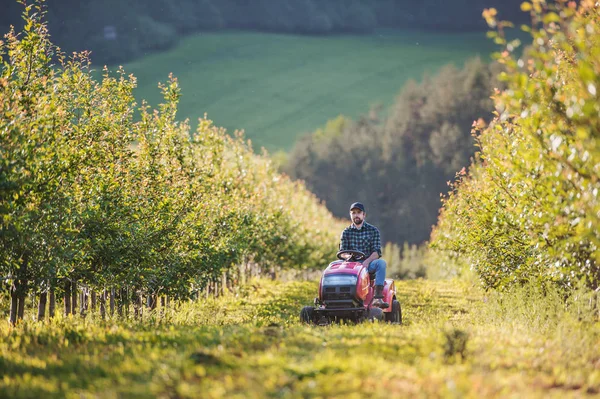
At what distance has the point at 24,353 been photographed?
27.1 ft

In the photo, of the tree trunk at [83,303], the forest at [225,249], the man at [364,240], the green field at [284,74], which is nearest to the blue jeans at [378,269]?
the man at [364,240]

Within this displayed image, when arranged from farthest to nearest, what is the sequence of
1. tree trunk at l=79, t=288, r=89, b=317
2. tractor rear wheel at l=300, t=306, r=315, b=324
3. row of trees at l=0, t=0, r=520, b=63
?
row of trees at l=0, t=0, r=520, b=63, tree trunk at l=79, t=288, r=89, b=317, tractor rear wheel at l=300, t=306, r=315, b=324

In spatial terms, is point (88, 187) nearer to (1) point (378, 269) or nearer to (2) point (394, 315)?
(1) point (378, 269)

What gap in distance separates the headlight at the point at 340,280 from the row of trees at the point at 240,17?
93.6 metres

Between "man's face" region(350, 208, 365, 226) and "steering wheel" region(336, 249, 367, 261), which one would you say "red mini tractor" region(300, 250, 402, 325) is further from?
"man's face" region(350, 208, 365, 226)

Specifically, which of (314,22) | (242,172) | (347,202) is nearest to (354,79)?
(314,22)

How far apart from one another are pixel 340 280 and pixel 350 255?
1068 millimetres

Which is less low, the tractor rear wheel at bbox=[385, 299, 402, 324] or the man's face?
the man's face

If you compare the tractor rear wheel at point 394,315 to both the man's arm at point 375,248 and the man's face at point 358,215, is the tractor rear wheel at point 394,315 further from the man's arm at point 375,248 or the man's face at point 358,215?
the man's face at point 358,215

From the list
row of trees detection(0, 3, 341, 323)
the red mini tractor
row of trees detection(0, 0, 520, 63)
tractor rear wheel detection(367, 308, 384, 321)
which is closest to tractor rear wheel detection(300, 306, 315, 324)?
the red mini tractor

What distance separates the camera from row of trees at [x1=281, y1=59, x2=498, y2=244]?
9056 cm

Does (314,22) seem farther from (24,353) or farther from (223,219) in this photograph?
(24,353)

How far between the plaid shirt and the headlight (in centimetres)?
107

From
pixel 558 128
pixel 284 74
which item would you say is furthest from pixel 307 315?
pixel 284 74
